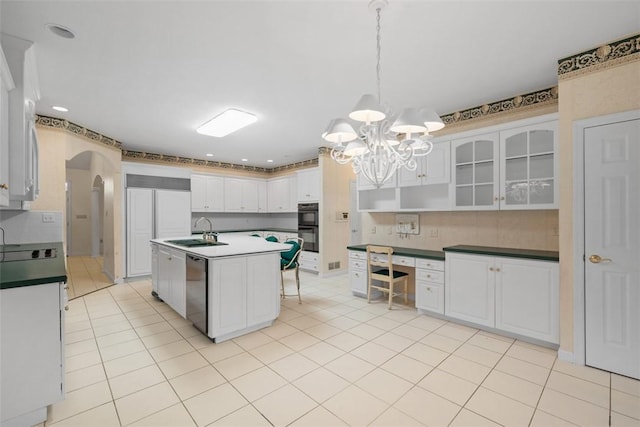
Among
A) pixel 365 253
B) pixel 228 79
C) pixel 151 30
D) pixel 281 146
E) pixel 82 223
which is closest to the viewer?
pixel 151 30

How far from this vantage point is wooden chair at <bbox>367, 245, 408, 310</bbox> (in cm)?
380

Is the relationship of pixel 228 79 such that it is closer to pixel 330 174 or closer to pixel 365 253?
pixel 365 253

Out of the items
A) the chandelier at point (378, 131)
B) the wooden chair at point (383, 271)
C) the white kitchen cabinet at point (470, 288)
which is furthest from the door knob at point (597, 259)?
the wooden chair at point (383, 271)

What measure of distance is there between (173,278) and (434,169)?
3.63 metres

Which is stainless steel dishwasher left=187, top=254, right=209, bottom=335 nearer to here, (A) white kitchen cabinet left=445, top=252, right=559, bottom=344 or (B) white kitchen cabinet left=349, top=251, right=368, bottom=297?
(B) white kitchen cabinet left=349, top=251, right=368, bottom=297

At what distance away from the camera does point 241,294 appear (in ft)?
9.94

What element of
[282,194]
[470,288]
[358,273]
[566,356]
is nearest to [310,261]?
[358,273]

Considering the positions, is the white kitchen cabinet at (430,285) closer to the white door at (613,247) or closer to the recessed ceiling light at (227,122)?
the white door at (613,247)

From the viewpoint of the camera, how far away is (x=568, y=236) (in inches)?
98.7

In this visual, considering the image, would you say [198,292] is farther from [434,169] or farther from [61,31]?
[434,169]

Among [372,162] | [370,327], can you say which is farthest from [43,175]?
[370,327]

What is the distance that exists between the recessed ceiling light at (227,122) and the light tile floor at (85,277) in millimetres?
3280

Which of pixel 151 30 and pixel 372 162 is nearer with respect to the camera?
pixel 151 30

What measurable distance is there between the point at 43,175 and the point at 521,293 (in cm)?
585
